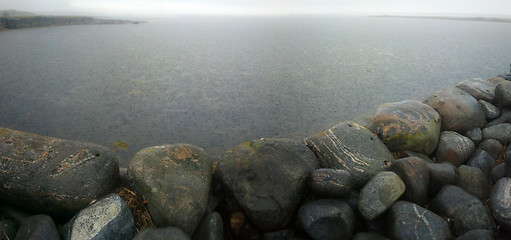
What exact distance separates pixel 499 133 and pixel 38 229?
27.4 feet

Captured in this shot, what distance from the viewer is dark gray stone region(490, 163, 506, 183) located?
15.5 feet

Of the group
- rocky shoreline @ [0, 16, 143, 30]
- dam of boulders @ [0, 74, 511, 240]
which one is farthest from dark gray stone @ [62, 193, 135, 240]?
rocky shoreline @ [0, 16, 143, 30]

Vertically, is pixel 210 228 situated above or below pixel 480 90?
→ below

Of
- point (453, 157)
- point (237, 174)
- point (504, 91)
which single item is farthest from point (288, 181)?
point (504, 91)

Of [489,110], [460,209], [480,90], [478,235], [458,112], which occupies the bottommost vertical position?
[460,209]

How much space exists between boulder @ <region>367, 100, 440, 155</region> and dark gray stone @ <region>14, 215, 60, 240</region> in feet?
18.6

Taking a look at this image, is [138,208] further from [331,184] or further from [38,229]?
[331,184]

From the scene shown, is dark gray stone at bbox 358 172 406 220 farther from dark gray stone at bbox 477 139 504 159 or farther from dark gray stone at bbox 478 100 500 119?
dark gray stone at bbox 478 100 500 119

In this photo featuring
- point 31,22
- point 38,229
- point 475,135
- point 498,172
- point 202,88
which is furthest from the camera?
point 31,22

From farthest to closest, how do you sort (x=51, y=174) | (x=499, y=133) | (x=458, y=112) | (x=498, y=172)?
(x=458, y=112) → (x=499, y=133) → (x=498, y=172) → (x=51, y=174)

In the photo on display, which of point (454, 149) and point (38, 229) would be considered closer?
point (38, 229)

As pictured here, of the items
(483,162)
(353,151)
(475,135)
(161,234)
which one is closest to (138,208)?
(161,234)

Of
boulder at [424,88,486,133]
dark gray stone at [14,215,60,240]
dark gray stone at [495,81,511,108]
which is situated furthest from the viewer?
dark gray stone at [495,81,511,108]

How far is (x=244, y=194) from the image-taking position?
4164mm
